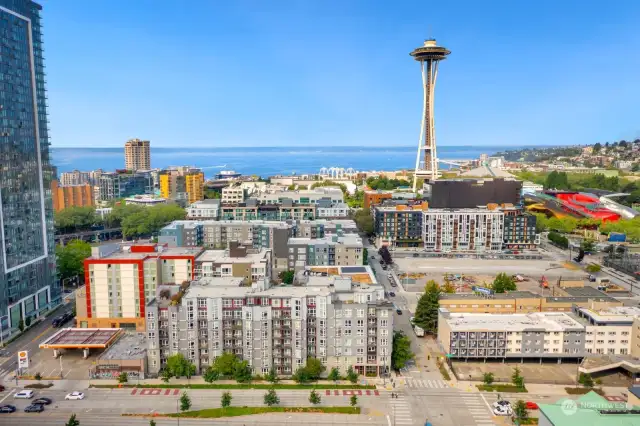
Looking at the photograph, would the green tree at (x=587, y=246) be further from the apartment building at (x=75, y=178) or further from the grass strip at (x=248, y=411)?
the apartment building at (x=75, y=178)

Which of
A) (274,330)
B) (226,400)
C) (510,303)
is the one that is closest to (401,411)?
(274,330)

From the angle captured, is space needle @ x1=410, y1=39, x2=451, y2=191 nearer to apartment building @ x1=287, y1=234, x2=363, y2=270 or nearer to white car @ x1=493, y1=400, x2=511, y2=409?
apartment building @ x1=287, y1=234, x2=363, y2=270

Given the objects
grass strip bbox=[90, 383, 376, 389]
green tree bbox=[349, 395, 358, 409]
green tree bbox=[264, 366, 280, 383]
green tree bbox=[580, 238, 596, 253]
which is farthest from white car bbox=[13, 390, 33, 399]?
green tree bbox=[580, 238, 596, 253]

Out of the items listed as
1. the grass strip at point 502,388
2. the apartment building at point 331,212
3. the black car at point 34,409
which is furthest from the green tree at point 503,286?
the black car at point 34,409

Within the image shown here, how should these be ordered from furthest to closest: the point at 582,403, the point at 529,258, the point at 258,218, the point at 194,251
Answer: the point at 258,218
the point at 529,258
the point at 194,251
the point at 582,403

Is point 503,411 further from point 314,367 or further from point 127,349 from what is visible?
point 127,349

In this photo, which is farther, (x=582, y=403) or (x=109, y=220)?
(x=109, y=220)

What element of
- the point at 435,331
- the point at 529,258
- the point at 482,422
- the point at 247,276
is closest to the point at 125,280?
the point at 247,276

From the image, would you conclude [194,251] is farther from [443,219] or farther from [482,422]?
[443,219]
